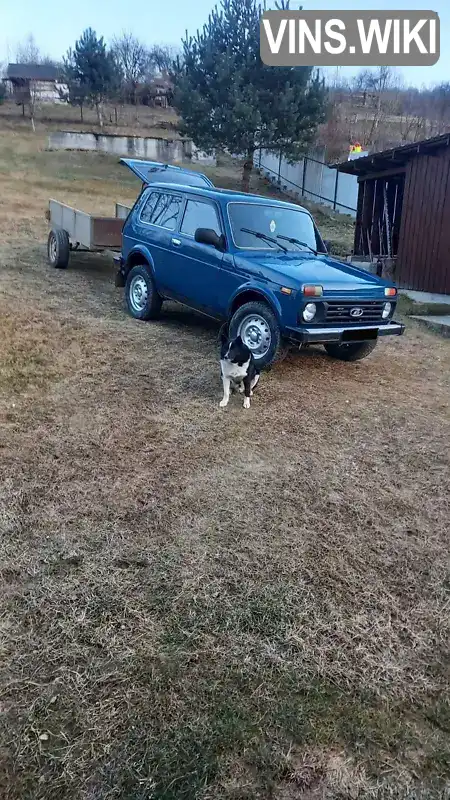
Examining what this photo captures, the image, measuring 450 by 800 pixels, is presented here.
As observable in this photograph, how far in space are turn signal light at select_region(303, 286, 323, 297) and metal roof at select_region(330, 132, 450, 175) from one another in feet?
24.0

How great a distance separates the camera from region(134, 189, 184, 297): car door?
293 inches

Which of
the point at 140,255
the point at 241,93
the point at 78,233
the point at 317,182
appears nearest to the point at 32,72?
the point at 317,182

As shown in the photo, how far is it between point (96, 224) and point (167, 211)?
274 centimetres

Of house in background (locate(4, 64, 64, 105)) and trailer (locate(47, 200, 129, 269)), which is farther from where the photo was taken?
house in background (locate(4, 64, 64, 105))

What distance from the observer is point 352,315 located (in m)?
5.92

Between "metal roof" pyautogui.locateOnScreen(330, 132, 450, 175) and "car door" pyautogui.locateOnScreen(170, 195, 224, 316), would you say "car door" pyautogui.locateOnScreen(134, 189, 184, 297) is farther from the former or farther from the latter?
"metal roof" pyautogui.locateOnScreen(330, 132, 450, 175)

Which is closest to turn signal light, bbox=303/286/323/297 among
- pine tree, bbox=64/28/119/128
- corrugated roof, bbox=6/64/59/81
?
pine tree, bbox=64/28/119/128

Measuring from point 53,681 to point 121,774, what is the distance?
0.52 metres

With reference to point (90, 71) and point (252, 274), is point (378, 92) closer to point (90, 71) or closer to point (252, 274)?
point (90, 71)

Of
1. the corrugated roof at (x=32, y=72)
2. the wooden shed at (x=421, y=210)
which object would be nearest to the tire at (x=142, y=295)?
the wooden shed at (x=421, y=210)

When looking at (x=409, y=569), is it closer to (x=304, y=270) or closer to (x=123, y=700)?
(x=123, y=700)

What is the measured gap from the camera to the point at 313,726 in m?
2.27

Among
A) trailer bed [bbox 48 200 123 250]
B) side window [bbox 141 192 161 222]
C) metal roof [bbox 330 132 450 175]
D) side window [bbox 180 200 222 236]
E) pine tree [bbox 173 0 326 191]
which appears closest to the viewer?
side window [bbox 180 200 222 236]

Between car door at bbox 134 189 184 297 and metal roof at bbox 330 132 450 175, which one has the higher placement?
metal roof at bbox 330 132 450 175
